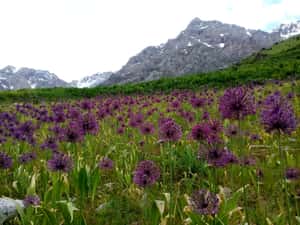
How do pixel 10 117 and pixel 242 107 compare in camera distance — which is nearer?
pixel 242 107

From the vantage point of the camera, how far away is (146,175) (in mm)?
4230

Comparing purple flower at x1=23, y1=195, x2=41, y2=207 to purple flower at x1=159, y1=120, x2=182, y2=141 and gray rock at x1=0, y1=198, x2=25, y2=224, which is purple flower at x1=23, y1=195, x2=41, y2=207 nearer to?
gray rock at x1=0, y1=198, x2=25, y2=224

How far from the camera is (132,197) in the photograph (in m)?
5.86

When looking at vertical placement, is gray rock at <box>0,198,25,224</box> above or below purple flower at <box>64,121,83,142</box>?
below

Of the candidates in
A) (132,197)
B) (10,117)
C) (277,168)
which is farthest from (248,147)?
(10,117)

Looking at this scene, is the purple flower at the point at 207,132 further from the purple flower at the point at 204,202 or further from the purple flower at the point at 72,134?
the purple flower at the point at 72,134

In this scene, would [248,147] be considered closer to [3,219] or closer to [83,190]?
[83,190]

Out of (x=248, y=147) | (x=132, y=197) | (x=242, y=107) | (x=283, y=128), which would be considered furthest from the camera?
(x=248, y=147)

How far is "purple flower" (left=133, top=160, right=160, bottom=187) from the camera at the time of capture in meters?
4.20

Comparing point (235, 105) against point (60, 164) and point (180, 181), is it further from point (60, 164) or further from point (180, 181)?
point (180, 181)

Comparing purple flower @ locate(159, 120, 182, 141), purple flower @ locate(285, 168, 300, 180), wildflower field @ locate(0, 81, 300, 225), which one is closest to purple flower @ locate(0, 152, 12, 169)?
wildflower field @ locate(0, 81, 300, 225)

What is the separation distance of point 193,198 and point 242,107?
1.19 m


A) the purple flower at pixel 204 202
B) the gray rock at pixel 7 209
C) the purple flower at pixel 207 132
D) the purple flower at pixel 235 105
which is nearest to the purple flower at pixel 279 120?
the purple flower at pixel 235 105

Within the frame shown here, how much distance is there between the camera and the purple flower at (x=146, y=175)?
4203 millimetres
